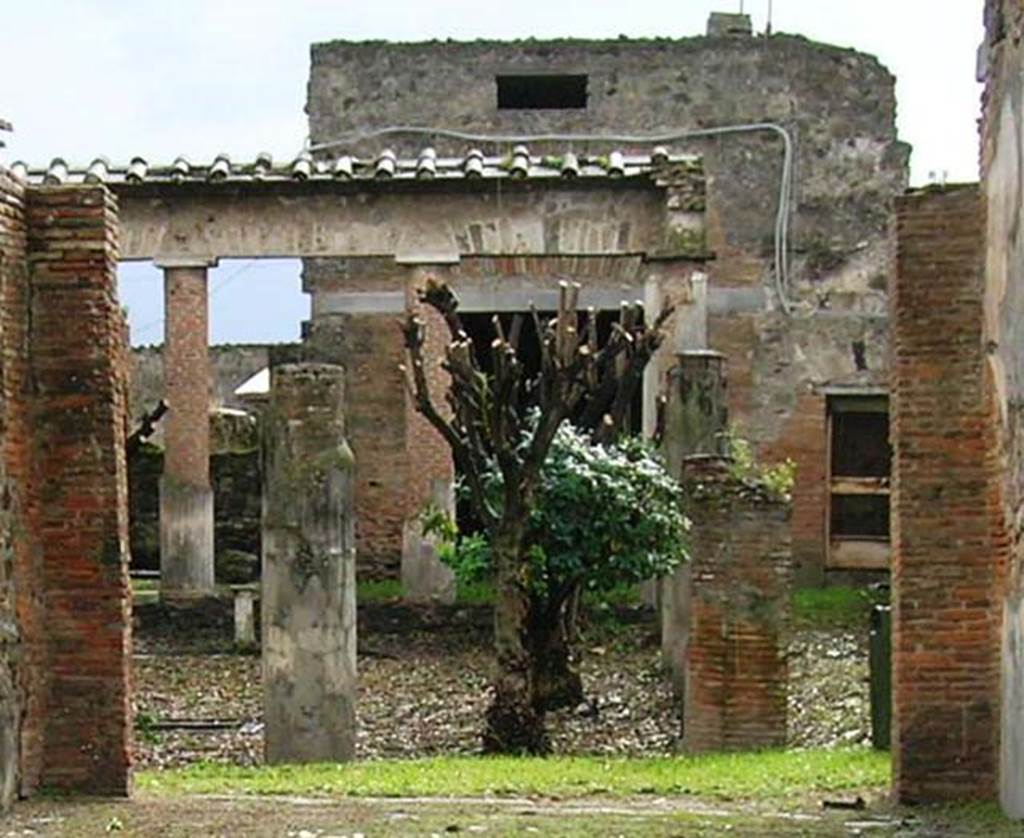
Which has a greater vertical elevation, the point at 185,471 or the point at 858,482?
the point at 185,471

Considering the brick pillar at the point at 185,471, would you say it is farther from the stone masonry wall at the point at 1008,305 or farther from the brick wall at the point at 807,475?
the stone masonry wall at the point at 1008,305

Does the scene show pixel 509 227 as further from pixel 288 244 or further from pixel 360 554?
pixel 360 554

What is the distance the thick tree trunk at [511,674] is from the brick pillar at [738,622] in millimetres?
1027

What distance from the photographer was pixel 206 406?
18.8 metres

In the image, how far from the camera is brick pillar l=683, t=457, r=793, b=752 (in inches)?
464

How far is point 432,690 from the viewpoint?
1573 centimetres

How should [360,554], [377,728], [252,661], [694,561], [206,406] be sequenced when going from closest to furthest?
[694,561] < [377,728] < [252,661] < [206,406] < [360,554]

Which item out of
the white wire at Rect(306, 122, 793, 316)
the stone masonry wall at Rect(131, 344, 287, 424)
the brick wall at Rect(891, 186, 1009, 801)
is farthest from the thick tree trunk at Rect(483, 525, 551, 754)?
the stone masonry wall at Rect(131, 344, 287, 424)

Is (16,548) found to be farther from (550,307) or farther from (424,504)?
(550,307)

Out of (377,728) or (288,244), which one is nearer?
(377,728)

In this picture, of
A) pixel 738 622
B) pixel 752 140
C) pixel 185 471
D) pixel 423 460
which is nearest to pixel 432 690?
pixel 423 460

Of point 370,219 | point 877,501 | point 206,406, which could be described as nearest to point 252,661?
point 206,406

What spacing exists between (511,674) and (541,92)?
1171cm

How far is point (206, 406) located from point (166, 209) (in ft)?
6.28
